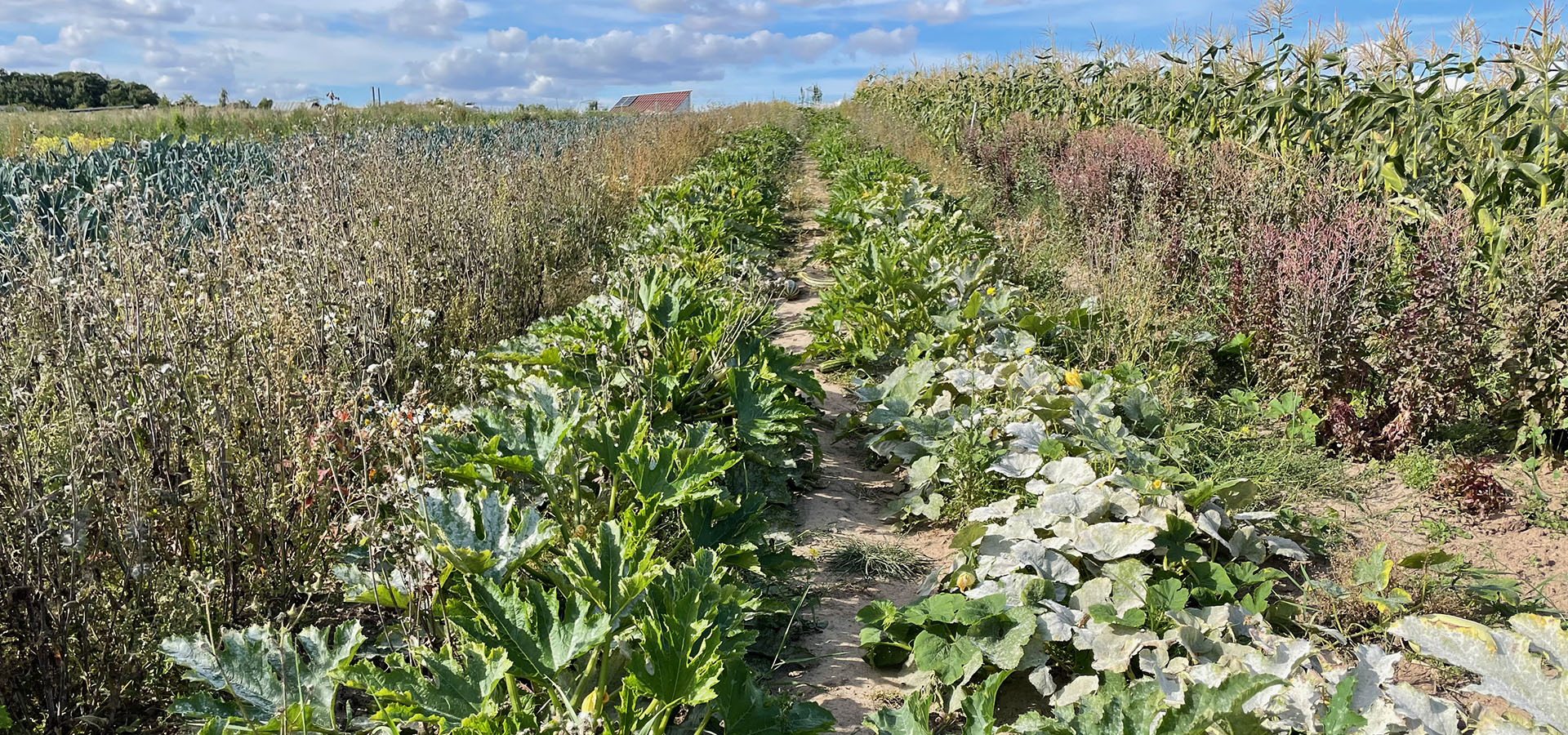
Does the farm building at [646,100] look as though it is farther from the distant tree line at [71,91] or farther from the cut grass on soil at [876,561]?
the cut grass on soil at [876,561]

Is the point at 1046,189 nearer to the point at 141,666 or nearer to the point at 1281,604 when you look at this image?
the point at 1281,604

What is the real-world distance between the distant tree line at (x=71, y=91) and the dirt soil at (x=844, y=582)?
153 feet

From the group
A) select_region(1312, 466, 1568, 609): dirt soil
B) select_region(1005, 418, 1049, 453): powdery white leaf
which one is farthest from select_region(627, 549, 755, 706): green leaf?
select_region(1312, 466, 1568, 609): dirt soil

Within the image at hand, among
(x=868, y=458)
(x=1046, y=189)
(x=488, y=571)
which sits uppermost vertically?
(x=1046, y=189)

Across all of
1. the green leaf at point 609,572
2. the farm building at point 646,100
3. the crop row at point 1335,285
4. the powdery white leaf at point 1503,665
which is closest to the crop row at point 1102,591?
the powdery white leaf at point 1503,665

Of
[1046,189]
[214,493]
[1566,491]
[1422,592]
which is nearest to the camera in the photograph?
[214,493]

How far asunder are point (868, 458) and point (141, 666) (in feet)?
9.47

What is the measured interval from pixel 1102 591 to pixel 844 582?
36.1 inches

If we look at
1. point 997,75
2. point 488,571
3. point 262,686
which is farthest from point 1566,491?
Answer: point 997,75

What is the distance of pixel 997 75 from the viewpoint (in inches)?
→ 705

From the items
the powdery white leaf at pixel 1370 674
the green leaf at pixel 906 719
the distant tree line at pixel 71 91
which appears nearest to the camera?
the green leaf at pixel 906 719

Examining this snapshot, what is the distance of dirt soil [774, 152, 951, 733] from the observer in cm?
261

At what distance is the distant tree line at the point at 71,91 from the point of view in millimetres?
41094

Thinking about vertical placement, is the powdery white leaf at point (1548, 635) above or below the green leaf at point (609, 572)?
above
